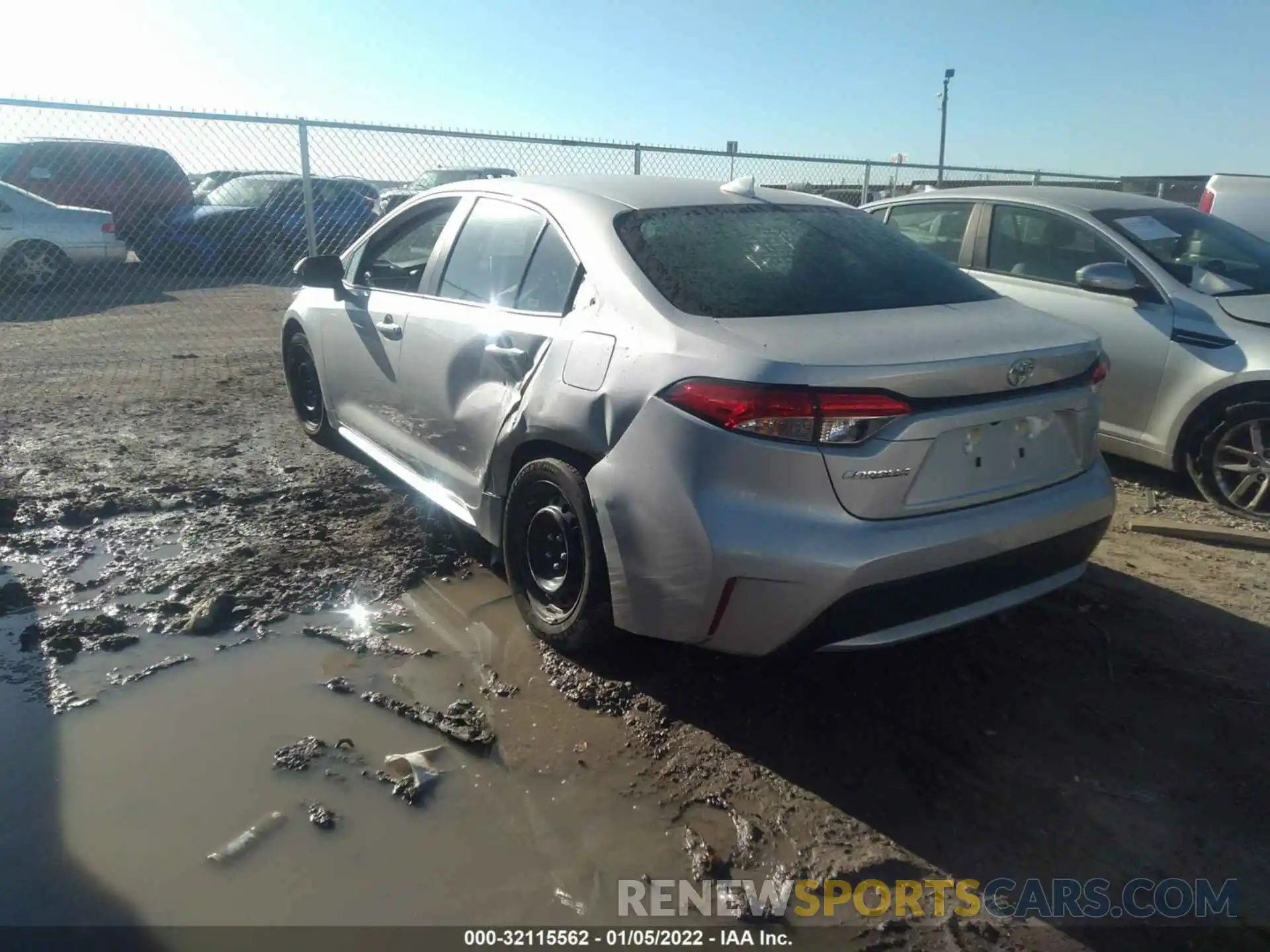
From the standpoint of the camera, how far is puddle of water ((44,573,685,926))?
2236mm

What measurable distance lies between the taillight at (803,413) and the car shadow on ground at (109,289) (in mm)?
10969

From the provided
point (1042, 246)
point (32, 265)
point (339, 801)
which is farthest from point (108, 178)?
point (339, 801)

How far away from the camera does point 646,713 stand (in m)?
2.98

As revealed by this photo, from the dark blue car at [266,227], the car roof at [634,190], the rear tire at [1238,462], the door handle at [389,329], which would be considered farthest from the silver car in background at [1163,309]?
the dark blue car at [266,227]

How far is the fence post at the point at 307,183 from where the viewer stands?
8.98 metres

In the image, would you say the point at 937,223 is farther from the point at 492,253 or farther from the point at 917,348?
the point at 917,348

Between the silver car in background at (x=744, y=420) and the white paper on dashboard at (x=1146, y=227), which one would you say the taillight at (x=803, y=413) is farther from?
the white paper on dashboard at (x=1146, y=227)

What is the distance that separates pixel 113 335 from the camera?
9.60 m

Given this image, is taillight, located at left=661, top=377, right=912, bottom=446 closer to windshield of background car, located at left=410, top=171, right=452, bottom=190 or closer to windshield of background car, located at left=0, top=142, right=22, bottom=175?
windshield of background car, located at left=410, top=171, right=452, bottom=190

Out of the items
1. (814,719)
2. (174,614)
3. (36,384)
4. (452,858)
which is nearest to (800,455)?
(814,719)

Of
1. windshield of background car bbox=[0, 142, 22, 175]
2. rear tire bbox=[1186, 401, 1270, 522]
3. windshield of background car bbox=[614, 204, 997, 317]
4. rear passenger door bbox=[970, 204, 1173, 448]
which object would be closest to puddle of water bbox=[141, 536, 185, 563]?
windshield of background car bbox=[614, 204, 997, 317]

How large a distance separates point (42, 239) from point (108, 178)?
1853 millimetres

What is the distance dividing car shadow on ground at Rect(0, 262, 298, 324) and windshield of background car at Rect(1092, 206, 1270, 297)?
413 inches

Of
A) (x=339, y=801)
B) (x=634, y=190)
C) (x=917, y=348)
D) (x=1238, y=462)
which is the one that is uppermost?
(x=634, y=190)
